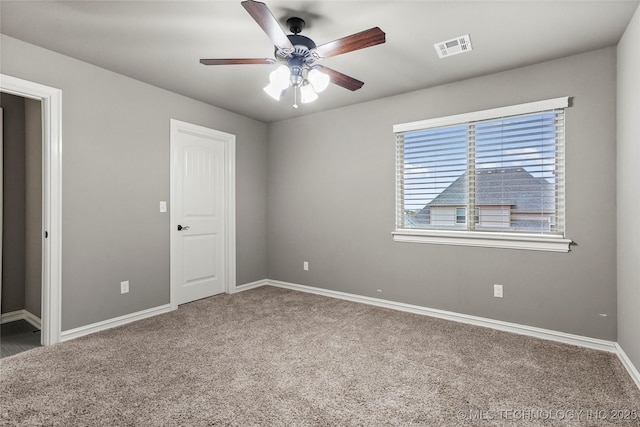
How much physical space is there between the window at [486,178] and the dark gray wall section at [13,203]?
407 cm

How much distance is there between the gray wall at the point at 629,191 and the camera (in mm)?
2139

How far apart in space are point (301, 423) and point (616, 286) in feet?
8.77

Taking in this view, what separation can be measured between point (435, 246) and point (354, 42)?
2.30 meters

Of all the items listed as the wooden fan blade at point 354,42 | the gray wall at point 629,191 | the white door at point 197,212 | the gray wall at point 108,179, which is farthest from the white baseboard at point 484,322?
the wooden fan blade at point 354,42

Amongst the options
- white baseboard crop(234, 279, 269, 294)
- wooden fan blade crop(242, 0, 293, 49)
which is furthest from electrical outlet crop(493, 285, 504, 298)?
white baseboard crop(234, 279, 269, 294)

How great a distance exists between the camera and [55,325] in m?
2.75

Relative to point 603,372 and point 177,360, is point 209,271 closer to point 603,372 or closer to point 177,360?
point 177,360

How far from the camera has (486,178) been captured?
3.23m

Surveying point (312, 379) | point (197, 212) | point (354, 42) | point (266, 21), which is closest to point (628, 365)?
point (312, 379)

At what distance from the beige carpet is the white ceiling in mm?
2444

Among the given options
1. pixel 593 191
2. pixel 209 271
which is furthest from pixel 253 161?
pixel 593 191

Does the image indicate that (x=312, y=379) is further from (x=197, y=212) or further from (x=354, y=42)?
(x=197, y=212)

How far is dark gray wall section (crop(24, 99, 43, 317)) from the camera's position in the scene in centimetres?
328

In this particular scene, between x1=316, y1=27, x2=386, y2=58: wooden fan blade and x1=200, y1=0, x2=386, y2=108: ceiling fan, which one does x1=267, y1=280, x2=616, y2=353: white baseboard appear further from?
x1=316, y1=27, x2=386, y2=58: wooden fan blade
